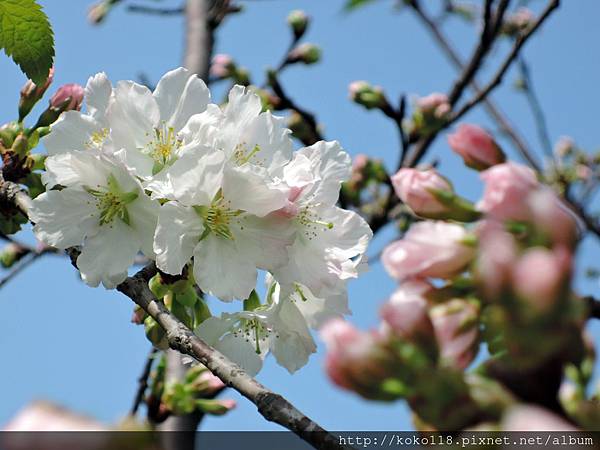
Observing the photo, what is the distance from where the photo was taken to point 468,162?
102 centimetres

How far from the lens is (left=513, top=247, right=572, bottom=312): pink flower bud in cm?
A: 58

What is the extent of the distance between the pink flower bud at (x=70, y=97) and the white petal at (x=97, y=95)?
8.3 inches

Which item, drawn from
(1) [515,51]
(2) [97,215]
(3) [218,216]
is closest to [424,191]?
(3) [218,216]

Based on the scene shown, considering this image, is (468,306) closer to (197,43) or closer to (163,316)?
(163,316)

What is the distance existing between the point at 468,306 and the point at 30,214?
1027 millimetres

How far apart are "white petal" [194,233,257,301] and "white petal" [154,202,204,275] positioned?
1.0 inches

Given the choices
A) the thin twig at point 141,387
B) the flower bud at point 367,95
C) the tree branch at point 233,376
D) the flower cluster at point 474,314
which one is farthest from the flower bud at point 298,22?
the flower cluster at point 474,314

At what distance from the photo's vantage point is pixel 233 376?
3.51 feet

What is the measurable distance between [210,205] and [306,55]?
2695mm

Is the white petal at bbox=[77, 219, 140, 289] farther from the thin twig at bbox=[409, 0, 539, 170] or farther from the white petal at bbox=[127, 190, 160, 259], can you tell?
the thin twig at bbox=[409, 0, 539, 170]

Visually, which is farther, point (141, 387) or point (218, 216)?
point (141, 387)

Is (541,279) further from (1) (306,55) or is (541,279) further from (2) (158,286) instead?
(1) (306,55)

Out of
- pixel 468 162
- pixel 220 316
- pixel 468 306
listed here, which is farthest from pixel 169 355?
pixel 468 306

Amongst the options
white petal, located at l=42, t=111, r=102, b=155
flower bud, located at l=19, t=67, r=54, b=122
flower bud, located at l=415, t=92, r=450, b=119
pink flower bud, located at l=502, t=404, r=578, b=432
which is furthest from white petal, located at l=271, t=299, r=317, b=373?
flower bud, located at l=415, t=92, r=450, b=119
